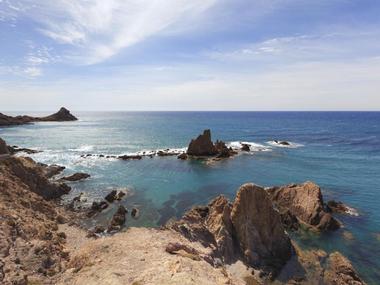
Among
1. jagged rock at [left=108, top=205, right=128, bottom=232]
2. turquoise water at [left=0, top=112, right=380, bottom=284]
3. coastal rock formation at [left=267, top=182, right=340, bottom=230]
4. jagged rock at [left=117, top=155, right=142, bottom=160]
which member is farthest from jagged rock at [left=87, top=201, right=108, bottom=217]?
jagged rock at [left=117, top=155, right=142, bottom=160]

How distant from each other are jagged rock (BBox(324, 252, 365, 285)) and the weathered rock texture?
821 inches

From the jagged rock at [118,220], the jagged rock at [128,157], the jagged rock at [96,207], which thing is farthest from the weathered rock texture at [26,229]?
the jagged rock at [128,157]

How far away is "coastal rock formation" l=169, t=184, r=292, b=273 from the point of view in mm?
27656

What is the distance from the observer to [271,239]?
1149 inches

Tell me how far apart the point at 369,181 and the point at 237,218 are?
36060mm

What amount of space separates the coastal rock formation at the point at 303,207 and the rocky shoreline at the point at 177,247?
12 cm

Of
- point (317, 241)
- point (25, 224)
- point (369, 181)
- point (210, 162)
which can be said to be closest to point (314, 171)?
point (369, 181)

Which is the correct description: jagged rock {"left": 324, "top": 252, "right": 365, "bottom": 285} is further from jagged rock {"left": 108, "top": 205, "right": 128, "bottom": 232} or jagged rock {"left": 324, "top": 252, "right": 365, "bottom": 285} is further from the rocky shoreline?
A: jagged rock {"left": 108, "top": 205, "right": 128, "bottom": 232}

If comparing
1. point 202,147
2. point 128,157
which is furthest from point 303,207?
point 128,157

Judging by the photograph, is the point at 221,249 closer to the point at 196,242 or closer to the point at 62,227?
the point at 196,242

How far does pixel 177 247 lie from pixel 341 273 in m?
13.6

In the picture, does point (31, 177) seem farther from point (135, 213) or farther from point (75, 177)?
point (135, 213)

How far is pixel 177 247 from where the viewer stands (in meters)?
24.2

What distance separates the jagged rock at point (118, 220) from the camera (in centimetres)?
3607
